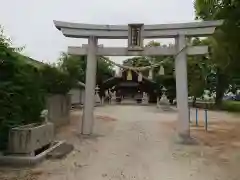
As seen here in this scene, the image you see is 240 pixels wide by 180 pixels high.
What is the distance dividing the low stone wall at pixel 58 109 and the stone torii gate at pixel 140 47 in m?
1.54

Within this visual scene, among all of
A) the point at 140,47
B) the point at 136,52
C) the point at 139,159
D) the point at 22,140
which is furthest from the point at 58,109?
the point at 22,140

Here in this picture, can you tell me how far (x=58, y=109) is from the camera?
53.1 ft

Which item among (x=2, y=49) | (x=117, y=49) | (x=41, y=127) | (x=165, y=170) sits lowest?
(x=165, y=170)

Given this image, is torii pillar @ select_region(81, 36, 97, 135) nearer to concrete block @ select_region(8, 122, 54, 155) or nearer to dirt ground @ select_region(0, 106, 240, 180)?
dirt ground @ select_region(0, 106, 240, 180)

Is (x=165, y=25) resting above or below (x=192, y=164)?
above

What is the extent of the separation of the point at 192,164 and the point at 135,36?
243 inches

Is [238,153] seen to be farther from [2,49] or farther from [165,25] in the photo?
[2,49]

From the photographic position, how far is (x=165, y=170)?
8414 millimetres

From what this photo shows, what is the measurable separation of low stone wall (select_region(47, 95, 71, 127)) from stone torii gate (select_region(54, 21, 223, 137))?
1.54 metres

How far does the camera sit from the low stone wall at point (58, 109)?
14.9 m

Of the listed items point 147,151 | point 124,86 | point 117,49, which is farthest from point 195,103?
point 147,151

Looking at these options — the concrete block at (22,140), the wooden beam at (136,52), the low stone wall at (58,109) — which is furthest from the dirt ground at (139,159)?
the wooden beam at (136,52)

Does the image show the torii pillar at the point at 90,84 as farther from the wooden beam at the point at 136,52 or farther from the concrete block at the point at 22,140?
the concrete block at the point at 22,140

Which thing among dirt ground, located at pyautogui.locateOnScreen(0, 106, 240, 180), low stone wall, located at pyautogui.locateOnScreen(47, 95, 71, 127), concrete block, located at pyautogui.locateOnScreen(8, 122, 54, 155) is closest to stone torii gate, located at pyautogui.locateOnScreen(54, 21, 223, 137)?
dirt ground, located at pyautogui.locateOnScreen(0, 106, 240, 180)
